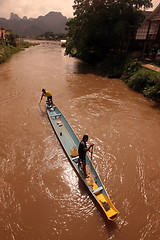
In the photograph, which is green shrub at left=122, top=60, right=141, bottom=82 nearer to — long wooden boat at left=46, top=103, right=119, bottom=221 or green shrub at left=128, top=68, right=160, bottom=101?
green shrub at left=128, top=68, right=160, bottom=101

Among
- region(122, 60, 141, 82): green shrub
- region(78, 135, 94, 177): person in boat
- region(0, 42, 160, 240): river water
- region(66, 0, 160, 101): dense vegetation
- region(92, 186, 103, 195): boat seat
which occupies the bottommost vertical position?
region(0, 42, 160, 240): river water

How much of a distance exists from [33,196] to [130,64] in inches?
623

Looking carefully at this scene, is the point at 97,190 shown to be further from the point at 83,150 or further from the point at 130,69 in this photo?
the point at 130,69

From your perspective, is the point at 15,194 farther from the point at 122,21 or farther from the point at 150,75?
the point at 122,21

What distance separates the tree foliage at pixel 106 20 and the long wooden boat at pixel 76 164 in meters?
15.4

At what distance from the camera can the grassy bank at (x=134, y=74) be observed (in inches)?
488

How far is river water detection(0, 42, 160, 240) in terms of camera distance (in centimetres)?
436

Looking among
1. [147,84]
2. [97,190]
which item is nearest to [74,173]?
[97,190]

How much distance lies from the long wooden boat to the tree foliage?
15354mm

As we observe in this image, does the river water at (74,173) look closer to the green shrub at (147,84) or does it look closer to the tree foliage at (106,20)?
the green shrub at (147,84)

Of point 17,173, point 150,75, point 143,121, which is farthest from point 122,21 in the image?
point 17,173

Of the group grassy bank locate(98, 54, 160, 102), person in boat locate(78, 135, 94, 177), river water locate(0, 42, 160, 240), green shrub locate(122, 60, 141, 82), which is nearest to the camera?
river water locate(0, 42, 160, 240)

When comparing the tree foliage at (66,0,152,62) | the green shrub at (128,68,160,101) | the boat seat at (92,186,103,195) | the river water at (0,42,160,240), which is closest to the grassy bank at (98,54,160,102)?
the green shrub at (128,68,160,101)

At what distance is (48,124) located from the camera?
8.85m
